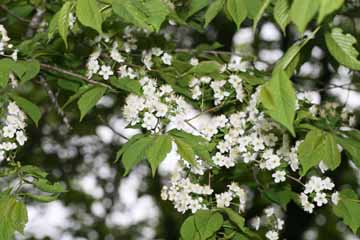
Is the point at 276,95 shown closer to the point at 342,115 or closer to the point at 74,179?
the point at 342,115

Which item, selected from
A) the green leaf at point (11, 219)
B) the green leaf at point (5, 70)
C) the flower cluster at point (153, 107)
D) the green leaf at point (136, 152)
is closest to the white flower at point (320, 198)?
the flower cluster at point (153, 107)

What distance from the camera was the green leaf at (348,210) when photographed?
2408 mm

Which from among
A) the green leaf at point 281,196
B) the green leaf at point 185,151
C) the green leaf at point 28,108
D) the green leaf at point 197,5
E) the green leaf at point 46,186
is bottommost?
the green leaf at point 281,196

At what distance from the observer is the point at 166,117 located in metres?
2.39

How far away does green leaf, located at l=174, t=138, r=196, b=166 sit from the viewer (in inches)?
81.8

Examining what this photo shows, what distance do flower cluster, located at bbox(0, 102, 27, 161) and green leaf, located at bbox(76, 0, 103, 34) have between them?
838mm

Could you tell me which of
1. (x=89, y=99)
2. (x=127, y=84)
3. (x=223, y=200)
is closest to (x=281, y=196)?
(x=223, y=200)

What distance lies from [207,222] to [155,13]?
2.58 ft

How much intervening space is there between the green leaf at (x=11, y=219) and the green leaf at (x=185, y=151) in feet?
1.99

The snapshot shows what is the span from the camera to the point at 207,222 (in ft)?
7.47

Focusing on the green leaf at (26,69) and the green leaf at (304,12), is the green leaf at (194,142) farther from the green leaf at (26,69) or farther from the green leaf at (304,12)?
the green leaf at (304,12)

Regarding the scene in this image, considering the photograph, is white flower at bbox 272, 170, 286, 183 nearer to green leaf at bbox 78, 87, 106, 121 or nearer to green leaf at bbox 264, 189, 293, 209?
green leaf at bbox 264, 189, 293, 209

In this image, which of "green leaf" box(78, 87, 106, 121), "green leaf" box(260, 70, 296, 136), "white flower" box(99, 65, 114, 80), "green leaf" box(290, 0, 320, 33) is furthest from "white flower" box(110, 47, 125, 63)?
"green leaf" box(290, 0, 320, 33)

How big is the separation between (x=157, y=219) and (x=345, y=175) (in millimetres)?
2514
